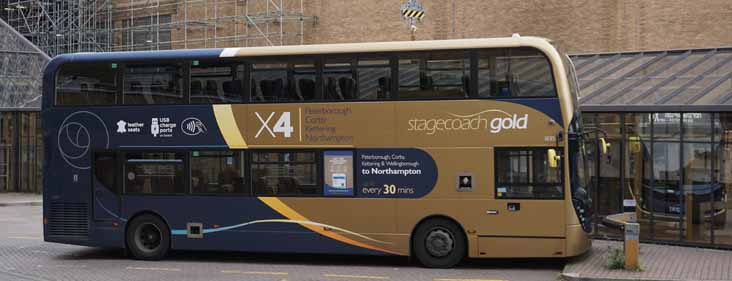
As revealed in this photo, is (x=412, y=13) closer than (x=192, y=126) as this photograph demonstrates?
No

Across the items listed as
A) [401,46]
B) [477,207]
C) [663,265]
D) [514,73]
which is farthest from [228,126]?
[663,265]

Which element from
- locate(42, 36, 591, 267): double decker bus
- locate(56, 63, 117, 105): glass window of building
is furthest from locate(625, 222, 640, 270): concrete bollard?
locate(56, 63, 117, 105): glass window of building

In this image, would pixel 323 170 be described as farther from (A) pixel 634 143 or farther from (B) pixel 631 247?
(A) pixel 634 143

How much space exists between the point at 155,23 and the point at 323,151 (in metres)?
35.7

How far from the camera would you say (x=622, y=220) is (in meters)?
15.0

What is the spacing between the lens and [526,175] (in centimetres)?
1360

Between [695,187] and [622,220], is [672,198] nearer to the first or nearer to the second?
[695,187]

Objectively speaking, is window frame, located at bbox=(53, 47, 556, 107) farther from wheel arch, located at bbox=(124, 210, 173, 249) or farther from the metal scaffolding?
the metal scaffolding

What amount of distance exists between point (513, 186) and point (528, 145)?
74 centimetres

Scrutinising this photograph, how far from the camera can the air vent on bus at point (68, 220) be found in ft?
51.5

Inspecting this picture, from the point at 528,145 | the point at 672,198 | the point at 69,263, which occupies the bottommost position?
the point at 69,263

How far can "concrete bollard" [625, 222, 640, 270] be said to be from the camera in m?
13.0

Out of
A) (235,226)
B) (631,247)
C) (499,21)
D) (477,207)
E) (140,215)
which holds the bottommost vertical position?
(631,247)

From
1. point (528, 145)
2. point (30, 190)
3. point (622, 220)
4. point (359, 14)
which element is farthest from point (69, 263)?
point (359, 14)
